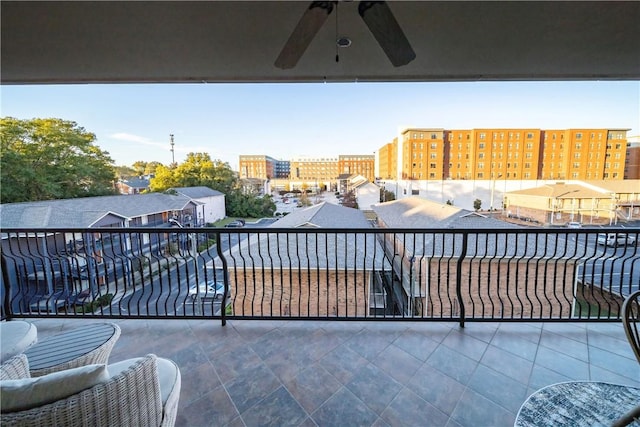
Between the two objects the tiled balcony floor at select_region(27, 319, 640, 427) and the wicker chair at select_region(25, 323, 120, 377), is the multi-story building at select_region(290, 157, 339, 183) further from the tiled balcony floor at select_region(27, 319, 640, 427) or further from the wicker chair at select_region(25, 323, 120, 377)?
the wicker chair at select_region(25, 323, 120, 377)

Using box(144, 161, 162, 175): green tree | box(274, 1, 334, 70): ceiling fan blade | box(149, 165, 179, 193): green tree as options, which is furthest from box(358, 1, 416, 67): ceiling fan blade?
box(144, 161, 162, 175): green tree

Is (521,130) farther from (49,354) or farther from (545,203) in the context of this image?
(49,354)

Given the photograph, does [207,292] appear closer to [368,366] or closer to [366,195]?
[368,366]

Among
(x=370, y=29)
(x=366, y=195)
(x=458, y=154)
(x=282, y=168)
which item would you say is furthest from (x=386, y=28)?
(x=282, y=168)

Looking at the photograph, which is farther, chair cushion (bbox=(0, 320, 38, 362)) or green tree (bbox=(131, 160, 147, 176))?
green tree (bbox=(131, 160, 147, 176))

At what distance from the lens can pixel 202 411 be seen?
1.53 metres

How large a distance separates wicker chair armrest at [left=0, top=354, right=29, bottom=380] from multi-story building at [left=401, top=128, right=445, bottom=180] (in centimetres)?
3451

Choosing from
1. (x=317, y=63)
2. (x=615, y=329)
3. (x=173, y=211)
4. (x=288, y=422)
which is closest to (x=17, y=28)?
(x=317, y=63)

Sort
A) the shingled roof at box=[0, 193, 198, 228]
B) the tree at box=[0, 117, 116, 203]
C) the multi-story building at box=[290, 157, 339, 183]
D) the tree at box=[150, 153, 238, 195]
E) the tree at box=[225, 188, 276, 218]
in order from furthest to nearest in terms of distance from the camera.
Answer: the multi-story building at box=[290, 157, 339, 183]
the tree at box=[225, 188, 276, 218]
the tree at box=[150, 153, 238, 195]
the tree at box=[0, 117, 116, 203]
the shingled roof at box=[0, 193, 198, 228]

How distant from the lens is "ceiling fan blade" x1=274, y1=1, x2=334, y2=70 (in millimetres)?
1456

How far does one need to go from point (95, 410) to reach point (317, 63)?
2.87m

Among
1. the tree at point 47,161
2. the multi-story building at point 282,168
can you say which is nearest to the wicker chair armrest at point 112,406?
the tree at point 47,161

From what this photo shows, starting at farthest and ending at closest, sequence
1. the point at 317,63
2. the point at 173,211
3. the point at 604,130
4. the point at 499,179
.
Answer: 1. the point at 499,179
2. the point at 604,130
3. the point at 173,211
4. the point at 317,63

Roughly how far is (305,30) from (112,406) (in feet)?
6.68
